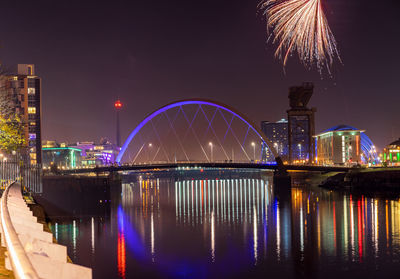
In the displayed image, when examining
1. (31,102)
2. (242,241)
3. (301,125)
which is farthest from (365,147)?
(242,241)

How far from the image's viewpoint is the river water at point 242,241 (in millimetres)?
28984

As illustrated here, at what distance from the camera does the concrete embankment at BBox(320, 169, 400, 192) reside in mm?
75000

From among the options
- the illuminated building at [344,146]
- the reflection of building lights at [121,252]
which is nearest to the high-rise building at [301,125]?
the illuminated building at [344,146]

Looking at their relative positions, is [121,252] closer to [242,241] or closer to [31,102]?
[242,241]

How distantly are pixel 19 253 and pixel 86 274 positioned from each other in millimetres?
1233

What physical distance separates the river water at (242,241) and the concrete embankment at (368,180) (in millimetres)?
15797

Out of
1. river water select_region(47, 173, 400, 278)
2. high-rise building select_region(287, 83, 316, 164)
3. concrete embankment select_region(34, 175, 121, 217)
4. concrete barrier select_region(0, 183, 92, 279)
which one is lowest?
river water select_region(47, 173, 400, 278)

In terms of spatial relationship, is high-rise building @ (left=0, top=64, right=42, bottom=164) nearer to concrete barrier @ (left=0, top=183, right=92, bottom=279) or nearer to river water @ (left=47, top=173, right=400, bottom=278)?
river water @ (left=47, top=173, right=400, bottom=278)

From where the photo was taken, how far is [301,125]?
131500 mm

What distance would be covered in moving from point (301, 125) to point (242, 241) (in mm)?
97756

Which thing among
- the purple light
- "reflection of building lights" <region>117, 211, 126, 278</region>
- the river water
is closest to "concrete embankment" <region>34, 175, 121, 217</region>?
the river water

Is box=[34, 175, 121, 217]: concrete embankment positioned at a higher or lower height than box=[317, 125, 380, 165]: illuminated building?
lower

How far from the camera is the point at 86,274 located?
14.4ft

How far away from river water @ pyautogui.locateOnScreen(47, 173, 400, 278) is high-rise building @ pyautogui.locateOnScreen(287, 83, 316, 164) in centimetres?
6604
